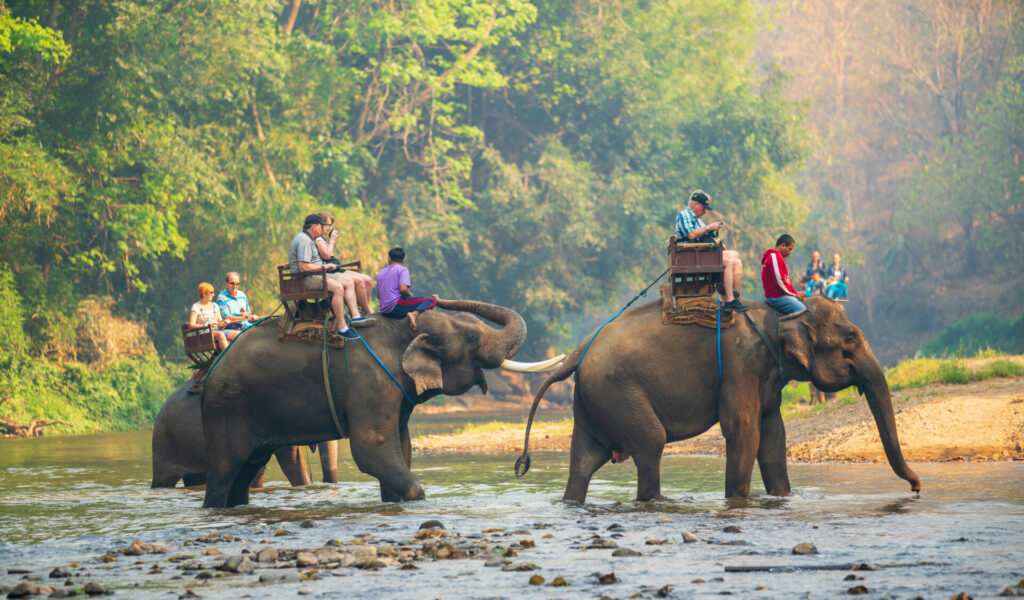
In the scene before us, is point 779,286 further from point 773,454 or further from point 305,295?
point 305,295

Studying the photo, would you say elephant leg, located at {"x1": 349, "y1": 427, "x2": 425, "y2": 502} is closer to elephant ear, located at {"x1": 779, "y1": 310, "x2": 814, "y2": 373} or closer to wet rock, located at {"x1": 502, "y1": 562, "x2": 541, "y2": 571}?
elephant ear, located at {"x1": 779, "y1": 310, "x2": 814, "y2": 373}

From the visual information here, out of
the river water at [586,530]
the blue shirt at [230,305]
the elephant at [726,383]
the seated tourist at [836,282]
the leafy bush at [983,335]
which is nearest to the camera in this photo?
the river water at [586,530]

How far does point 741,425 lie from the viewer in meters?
12.5

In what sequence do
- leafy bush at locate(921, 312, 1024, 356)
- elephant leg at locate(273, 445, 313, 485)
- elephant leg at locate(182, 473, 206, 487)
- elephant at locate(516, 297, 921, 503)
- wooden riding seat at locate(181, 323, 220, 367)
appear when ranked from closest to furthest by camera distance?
1. elephant at locate(516, 297, 921, 503)
2. wooden riding seat at locate(181, 323, 220, 367)
3. elephant leg at locate(182, 473, 206, 487)
4. elephant leg at locate(273, 445, 313, 485)
5. leafy bush at locate(921, 312, 1024, 356)

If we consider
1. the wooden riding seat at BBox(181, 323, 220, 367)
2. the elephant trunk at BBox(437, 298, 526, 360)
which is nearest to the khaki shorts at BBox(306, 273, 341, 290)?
the elephant trunk at BBox(437, 298, 526, 360)

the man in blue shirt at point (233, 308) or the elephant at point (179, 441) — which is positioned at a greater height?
the man in blue shirt at point (233, 308)

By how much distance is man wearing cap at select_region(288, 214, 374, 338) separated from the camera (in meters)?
12.9

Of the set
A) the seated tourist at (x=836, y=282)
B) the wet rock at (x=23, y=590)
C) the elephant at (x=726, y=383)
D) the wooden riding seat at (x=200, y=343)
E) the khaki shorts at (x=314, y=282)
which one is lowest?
the wet rock at (x=23, y=590)

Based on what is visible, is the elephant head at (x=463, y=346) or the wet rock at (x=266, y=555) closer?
the wet rock at (x=266, y=555)

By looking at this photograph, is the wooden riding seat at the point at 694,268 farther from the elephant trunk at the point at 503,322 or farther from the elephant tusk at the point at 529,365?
the elephant trunk at the point at 503,322

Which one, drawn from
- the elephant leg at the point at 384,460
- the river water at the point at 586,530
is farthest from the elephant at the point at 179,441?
the elephant leg at the point at 384,460

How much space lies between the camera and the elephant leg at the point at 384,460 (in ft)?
42.4

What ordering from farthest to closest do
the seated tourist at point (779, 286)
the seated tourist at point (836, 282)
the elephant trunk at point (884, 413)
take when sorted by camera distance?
the seated tourist at point (836, 282), the seated tourist at point (779, 286), the elephant trunk at point (884, 413)

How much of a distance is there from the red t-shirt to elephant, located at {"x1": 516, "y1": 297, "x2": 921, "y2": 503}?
221mm
